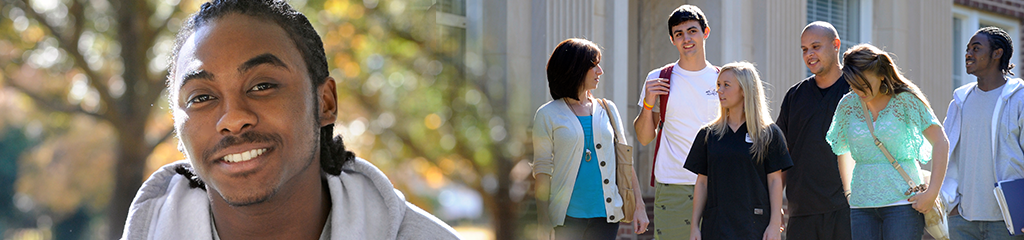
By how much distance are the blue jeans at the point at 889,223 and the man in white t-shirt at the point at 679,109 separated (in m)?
0.84

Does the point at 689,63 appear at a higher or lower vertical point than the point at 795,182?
higher

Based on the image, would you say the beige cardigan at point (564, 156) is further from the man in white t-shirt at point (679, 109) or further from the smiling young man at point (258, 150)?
the smiling young man at point (258, 150)

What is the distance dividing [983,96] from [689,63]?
181 cm

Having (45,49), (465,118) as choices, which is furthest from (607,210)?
(45,49)

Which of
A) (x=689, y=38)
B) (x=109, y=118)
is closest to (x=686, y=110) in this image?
Result: (x=689, y=38)

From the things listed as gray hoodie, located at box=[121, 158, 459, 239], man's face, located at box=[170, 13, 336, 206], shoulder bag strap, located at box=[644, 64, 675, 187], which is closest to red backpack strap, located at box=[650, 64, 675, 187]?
shoulder bag strap, located at box=[644, 64, 675, 187]

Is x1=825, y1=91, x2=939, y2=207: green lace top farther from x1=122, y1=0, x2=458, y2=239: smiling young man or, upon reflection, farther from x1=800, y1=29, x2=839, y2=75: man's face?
x1=122, y1=0, x2=458, y2=239: smiling young man

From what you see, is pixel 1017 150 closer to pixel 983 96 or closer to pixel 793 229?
pixel 983 96

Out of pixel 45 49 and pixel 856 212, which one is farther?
pixel 45 49

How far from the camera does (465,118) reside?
8305 millimetres

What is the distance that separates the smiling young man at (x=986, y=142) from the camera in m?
5.21

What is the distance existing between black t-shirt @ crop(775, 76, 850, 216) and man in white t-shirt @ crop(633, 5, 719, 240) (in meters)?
0.48

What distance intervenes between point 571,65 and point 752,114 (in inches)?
36.1

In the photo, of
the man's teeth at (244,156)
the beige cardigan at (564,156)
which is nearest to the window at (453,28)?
the beige cardigan at (564,156)
